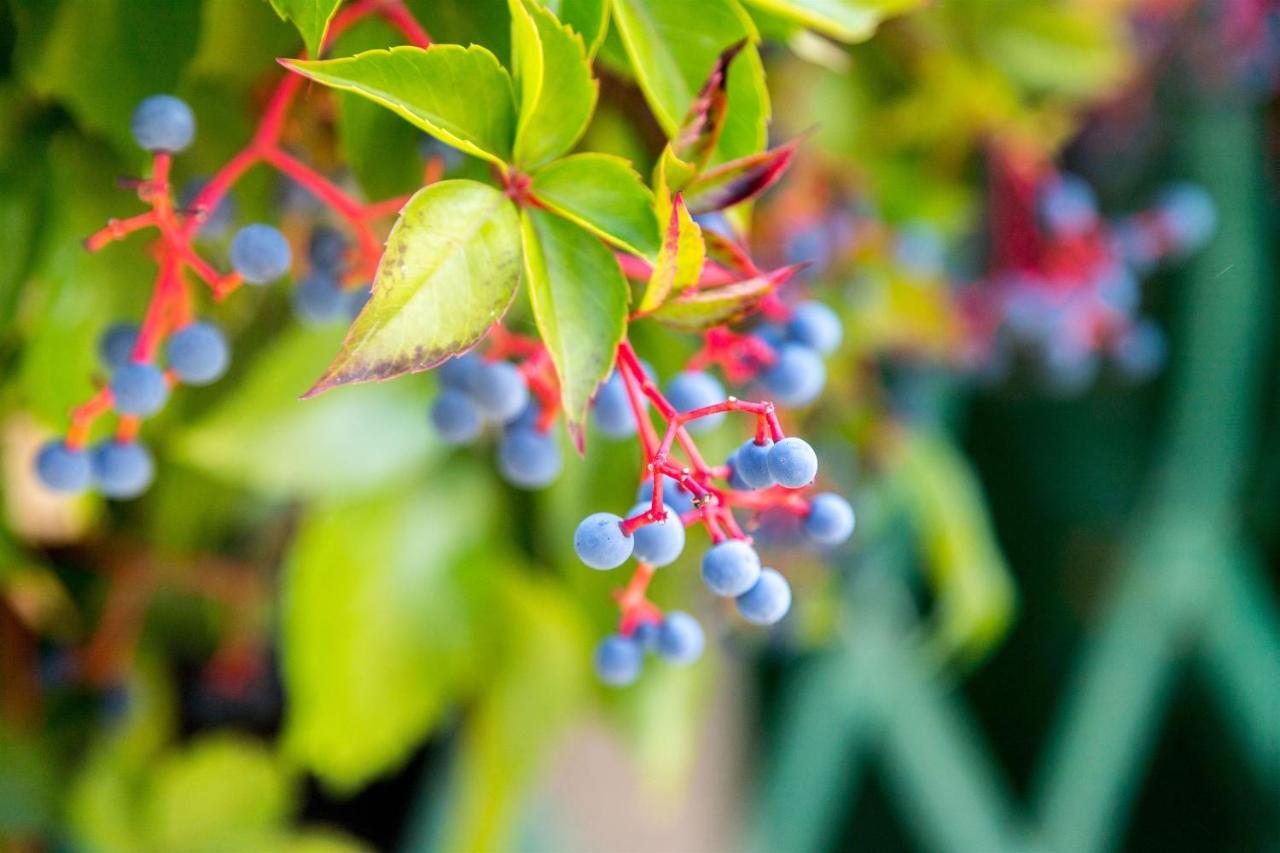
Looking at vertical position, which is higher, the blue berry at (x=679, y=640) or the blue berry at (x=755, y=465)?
the blue berry at (x=755, y=465)

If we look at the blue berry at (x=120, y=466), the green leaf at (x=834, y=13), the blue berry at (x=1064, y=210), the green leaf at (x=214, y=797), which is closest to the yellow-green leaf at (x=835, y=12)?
the green leaf at (x=834, y=13)

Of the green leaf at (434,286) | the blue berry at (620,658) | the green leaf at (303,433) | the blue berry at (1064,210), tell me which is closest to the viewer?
the green leaf at (434,286)

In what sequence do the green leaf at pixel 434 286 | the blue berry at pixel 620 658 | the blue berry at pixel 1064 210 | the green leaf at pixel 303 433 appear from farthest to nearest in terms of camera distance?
the blue berry at pixel 1064 210
the green leaf at pixel 303 433
the blue berry at pixel 620 658
the green leaf at pixel 434 286

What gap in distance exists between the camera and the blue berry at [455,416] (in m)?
0.29

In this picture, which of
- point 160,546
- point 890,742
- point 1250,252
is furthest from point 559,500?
point 1250,252

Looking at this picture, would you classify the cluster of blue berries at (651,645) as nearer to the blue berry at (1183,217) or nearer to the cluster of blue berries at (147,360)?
the cluster of blue berries at (147,360)

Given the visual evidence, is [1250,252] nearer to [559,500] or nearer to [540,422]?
[559,500]

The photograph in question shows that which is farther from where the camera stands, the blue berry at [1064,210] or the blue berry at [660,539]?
the blue berry at [1064,210]

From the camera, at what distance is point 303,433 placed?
1.64 ft

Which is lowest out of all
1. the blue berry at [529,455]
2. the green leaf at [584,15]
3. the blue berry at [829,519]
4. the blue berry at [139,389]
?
the blue berry at [139,389]

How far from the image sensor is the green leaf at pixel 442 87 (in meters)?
0.19

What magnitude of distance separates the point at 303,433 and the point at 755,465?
335mm

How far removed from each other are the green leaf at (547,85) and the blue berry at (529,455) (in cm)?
9

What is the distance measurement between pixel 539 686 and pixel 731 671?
58 cm
